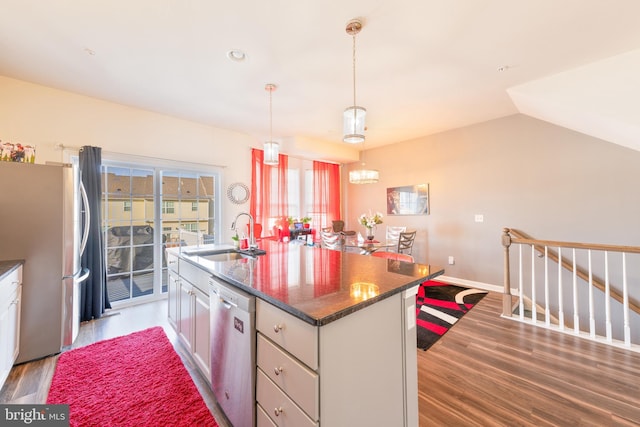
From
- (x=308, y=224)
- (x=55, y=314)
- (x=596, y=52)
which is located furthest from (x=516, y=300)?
(x=55, y=314)

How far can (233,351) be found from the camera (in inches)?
55.7

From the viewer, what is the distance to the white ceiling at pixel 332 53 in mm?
1916

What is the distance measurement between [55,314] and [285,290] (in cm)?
262

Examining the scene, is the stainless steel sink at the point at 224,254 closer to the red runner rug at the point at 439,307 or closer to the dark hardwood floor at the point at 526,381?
the dark hardwood floor at the point at 526,381

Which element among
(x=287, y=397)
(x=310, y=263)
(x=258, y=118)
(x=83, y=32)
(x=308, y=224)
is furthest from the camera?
(x=308, y=224)

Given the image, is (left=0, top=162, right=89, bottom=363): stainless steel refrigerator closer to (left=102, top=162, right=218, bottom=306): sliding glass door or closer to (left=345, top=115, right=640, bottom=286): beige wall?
(left=102, top=162, right=218, bottom=306): sliding glass door

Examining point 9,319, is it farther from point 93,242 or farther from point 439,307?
point 439,307

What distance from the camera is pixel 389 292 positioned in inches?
47.3

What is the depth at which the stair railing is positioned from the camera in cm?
260

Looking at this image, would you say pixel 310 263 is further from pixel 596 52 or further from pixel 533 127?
pixel 533 127

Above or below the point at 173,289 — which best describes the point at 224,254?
above

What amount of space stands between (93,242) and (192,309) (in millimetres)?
2200

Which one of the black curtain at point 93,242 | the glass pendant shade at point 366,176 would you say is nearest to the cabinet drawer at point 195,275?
the black curtain at point 93,242

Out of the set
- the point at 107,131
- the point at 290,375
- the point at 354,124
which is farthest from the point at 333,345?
the point at 107,131
